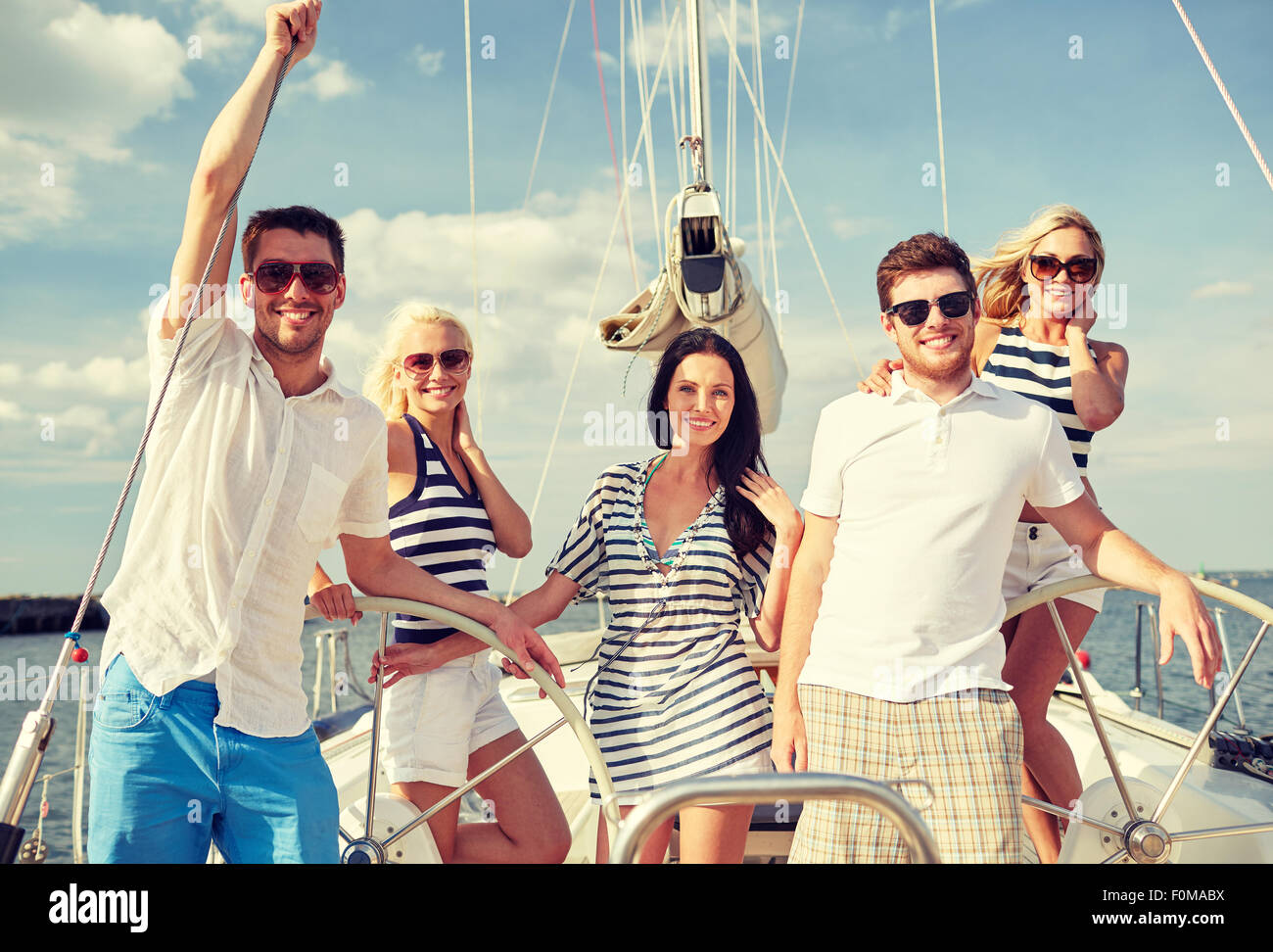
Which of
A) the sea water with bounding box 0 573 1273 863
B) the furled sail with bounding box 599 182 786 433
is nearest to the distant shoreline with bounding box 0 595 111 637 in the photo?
the sea water with bounding box 0 573 1273 863

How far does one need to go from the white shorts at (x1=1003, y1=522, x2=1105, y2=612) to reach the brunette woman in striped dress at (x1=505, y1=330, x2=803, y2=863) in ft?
2.03

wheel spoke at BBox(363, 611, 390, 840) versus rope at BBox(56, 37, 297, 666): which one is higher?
rope at BBox(56, 37, 297, 666)

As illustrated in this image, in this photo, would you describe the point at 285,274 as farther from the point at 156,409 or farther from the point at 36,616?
the point at 36,616

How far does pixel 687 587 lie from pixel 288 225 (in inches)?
45.6

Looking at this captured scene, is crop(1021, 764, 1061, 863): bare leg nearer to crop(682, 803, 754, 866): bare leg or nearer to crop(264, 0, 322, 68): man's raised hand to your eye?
crop(682, 803, 754, 866): bare leg

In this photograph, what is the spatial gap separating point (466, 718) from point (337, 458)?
837 millimetres

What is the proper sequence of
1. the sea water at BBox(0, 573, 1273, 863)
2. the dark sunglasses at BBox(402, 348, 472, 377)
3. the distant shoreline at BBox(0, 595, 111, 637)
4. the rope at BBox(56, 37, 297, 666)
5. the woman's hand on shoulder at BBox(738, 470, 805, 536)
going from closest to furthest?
the rope at BBox(56, 37, 297, 666)
the woman's hand on shoulder at BBox(738, 470, 805, 536)
the dark sunglasses at BBox(402, 348, 472, 377)
the sea water at BBox(0, 573, 1273, 863)
the distant shoreline at BBox(0, 595, 111, 637)

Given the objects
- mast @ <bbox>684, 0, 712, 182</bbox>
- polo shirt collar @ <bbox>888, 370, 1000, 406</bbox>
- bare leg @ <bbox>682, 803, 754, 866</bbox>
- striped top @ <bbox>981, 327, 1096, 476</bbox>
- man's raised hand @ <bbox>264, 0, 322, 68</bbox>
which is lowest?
bare leg @ <bbox>682, 803, 754, 866</bbox>

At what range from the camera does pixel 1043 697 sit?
2.30 m

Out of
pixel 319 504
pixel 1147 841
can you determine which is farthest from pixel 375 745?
pixel 1147 841

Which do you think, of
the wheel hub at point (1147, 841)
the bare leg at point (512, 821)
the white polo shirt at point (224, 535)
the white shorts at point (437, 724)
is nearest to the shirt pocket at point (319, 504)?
the white polo shirt at point (224, 535)

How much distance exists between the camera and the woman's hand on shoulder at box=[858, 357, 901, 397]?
6.66 feet

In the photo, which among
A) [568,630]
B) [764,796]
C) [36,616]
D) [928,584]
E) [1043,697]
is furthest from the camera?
[36,616]
